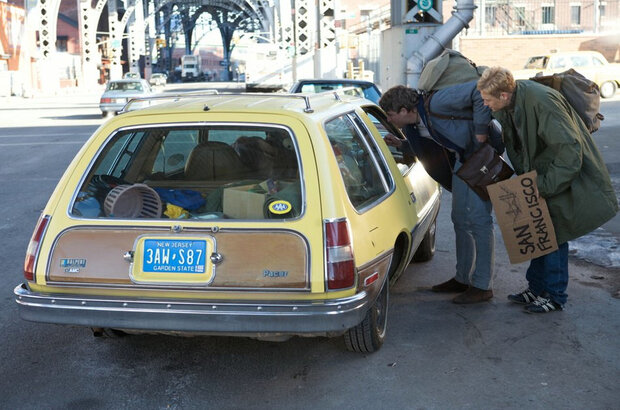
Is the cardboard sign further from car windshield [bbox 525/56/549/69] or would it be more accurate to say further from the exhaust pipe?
car windshield [bbox 525/56/549/69]

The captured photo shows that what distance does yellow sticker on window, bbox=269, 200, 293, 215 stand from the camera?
168 inches

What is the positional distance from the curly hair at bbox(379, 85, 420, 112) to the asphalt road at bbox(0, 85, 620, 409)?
144 centimetres

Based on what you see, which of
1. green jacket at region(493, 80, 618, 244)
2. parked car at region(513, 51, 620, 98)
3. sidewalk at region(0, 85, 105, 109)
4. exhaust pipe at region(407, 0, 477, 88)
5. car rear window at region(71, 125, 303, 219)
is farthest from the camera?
sidewalk at region(0, 85, 105, 109)

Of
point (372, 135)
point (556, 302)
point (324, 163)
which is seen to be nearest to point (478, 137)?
point (372, 135)

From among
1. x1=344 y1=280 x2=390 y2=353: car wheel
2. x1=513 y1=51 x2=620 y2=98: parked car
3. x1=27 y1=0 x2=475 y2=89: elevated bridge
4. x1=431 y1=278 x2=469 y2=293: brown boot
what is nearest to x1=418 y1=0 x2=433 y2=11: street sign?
x1=27 y1=0 x2=475 y2=89: elevated bridge

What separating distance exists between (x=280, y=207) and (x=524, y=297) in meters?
2.38

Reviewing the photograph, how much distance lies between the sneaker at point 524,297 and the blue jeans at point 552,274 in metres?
0.04

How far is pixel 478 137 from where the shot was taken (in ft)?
18.0

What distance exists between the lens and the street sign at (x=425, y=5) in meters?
13.3

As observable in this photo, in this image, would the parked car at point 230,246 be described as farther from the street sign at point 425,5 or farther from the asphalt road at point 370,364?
the street sign at point 425,5

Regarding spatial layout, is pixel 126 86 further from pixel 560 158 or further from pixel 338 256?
pixel 338 256

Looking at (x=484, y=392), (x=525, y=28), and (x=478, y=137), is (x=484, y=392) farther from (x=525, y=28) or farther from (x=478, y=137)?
(x=525, y=28)

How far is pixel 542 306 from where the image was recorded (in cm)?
564

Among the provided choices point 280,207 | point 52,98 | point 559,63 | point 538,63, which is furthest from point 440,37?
point 52,98
